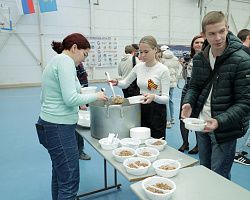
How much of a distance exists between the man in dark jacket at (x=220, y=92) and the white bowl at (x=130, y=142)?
0.33m

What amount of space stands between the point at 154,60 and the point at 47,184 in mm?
1490

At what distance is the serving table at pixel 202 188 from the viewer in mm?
957

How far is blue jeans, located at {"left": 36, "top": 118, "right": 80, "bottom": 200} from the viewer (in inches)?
55.2

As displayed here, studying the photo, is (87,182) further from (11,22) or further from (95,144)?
(11,22)

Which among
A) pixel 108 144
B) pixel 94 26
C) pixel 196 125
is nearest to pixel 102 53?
pixel 94 26

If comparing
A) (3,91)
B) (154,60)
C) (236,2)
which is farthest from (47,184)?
(236,2)

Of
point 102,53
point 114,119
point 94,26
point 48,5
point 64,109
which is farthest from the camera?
point 102,53

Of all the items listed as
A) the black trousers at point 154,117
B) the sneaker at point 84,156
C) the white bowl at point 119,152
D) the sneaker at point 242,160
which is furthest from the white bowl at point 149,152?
the sneaker at point 242,160

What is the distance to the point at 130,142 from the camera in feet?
4.88

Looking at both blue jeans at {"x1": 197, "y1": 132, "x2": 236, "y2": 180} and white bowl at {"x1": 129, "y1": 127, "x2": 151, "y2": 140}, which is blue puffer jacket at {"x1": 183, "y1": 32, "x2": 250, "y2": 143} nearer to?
blue jeans at {"x1": 197, "y1": 132, "x2": 236, "y2": 180}

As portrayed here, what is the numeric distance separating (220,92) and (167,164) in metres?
0.46

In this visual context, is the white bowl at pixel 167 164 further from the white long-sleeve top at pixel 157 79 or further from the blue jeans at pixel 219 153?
the white long-sleeve top at pixel 157 79

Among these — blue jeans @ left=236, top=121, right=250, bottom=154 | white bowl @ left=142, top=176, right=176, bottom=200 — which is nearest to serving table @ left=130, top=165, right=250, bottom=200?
white bowl @ left=142, top=176, right=176, bottom=200

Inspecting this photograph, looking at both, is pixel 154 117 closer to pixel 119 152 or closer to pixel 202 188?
pixel 119 152
